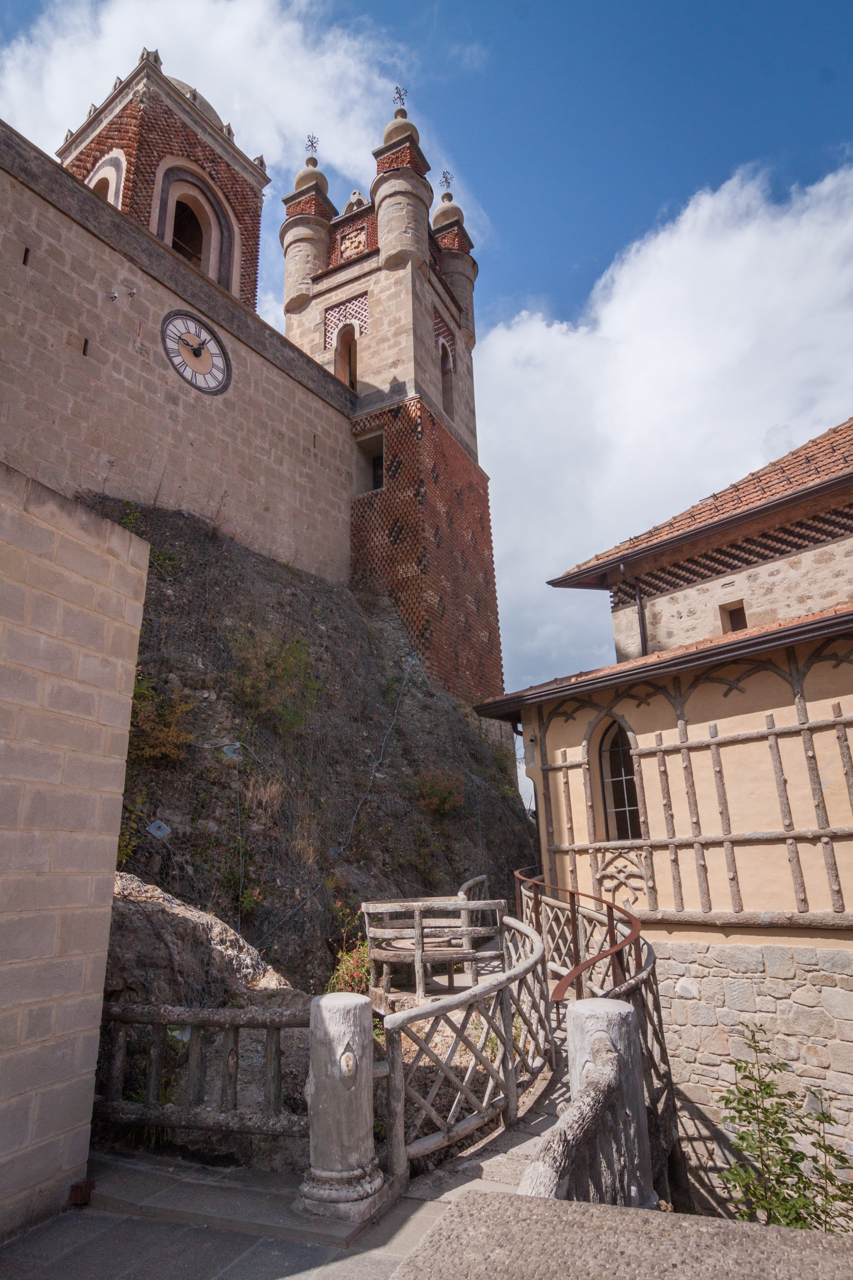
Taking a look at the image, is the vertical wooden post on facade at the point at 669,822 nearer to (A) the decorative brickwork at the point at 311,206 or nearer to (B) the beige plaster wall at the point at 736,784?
(B) the beige plaster wall at the point at 736,784

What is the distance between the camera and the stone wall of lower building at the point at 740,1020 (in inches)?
332

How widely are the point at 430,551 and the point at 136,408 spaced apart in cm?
713

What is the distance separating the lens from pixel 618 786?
11.2m

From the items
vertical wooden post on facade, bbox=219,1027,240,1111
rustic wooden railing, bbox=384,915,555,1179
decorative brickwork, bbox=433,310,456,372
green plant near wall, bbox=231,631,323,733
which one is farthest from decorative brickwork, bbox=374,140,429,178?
vertical wooden post on facade, bbox=219,1027,240,1111

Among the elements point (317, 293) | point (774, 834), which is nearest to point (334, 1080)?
point (774, 834)

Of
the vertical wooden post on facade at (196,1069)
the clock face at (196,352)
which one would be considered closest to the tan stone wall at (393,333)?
the clock face at (196,352)

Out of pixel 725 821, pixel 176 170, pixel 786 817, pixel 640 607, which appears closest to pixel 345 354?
pixel 176 170

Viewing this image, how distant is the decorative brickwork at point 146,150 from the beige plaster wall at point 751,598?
13.0 m

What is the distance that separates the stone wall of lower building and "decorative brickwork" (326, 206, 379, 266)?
1953 cm

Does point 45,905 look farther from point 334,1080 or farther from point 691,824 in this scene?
point 691,824

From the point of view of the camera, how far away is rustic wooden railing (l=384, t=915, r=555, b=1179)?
4.29m

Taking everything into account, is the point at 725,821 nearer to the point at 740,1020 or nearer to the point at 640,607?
the point at 740,1020

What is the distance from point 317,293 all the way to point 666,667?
53.8 feet

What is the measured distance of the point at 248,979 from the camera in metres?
7.08
